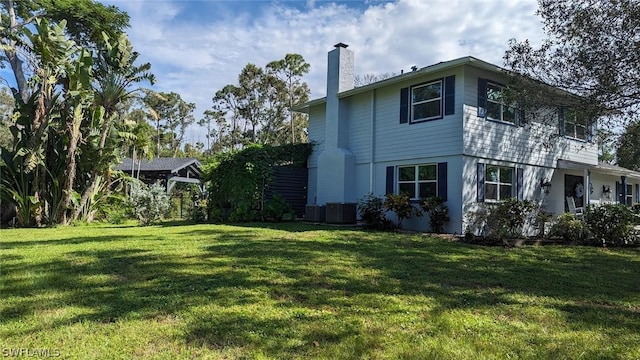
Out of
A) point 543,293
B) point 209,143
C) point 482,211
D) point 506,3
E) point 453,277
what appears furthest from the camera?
point 209,143

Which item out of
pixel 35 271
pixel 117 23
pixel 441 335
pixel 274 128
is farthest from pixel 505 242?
pixel 274 128

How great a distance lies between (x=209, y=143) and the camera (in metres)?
51.6

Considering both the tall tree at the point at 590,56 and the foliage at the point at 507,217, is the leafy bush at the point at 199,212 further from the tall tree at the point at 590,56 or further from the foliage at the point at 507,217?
the tall tree at the point at 590,56

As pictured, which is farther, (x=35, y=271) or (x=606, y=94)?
(x=606, y=94)

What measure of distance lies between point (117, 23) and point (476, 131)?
1712cm

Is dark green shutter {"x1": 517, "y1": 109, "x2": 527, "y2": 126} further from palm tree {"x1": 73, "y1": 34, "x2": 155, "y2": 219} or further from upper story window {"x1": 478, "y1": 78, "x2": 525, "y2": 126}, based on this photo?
palm tree {"x1": 73, "y1": 34, "x2": 155, "y2": 219}

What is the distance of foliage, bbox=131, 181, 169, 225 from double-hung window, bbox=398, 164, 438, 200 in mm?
8427

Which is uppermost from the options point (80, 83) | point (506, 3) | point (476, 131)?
point (506, 3)

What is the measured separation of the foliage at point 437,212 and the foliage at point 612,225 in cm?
369

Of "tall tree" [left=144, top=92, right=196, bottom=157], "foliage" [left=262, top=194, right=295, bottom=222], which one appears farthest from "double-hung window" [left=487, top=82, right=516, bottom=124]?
"tall tree" [left=144, top=92, right=196, bottom=157]

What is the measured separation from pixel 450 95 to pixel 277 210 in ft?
23.0

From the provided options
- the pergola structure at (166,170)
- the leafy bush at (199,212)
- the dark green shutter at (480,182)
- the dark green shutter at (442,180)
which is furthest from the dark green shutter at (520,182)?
the pergola structure at (166,170)

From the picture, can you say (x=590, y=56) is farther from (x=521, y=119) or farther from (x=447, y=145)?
(x=521, y=119)

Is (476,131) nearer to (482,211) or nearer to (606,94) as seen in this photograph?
(482,211)
